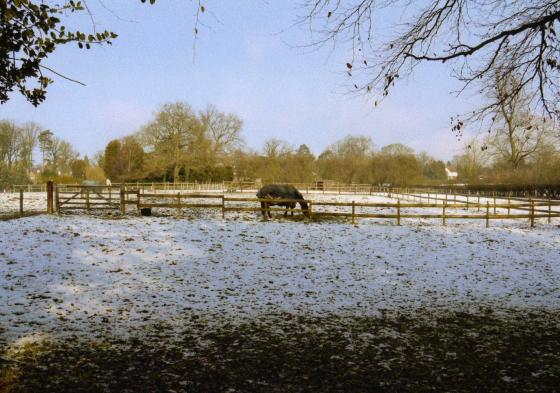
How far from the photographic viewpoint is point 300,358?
210 inches

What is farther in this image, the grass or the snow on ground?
the snow on ground

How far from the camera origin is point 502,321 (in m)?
7.20

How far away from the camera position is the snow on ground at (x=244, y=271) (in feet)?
24.9

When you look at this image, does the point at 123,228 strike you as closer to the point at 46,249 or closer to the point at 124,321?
the point at 46,249

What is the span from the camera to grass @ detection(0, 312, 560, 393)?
4.49m

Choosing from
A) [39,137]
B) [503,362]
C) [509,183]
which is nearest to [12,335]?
[503,362]

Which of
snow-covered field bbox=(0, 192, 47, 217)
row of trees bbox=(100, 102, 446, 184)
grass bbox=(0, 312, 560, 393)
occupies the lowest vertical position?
grass bbox=(0, 312, 560, 393)

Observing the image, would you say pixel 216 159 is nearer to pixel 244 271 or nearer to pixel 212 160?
pixel 212 160

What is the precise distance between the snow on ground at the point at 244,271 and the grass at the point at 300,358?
814 mm

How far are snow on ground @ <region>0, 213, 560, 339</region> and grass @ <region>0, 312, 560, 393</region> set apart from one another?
0.81 metres

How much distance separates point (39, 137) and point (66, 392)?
68.8m

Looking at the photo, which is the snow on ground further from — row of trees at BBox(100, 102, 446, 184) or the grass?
row of trees at BBox(100, 102, 446, 184)

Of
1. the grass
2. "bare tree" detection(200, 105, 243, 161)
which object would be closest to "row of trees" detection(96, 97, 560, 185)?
"bare tree" detection(200, 105, 243, 161)

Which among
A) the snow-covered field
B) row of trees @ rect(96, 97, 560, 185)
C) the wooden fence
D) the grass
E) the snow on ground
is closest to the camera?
the grass
